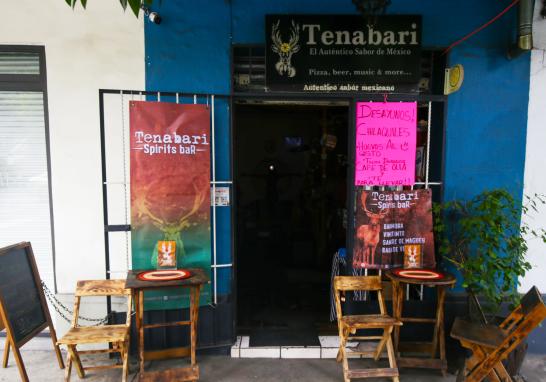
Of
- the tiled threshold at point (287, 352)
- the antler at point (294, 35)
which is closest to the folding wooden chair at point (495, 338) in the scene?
the tiled threshold at point (287, 352)

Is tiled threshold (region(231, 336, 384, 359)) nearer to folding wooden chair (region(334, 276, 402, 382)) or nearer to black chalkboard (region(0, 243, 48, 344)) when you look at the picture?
folding wooden chair (region(334, 276, 402, 382))

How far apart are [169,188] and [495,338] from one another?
3.13 m

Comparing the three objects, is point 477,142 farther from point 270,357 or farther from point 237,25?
point 270,357

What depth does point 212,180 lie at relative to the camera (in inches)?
155

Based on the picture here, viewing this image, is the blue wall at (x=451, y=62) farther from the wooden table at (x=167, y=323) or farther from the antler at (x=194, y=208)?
the wooden table at (x=167, y=323)

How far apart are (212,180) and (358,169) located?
1511 millimetres

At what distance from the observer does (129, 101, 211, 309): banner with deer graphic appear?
3646 mm

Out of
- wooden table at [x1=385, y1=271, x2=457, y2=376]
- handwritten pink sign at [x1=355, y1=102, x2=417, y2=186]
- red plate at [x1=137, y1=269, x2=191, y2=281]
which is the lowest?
wooden table at [x1=385, y1=271, x2=457, y2=376]

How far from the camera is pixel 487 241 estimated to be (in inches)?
143

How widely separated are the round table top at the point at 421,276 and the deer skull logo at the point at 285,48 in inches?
87.4

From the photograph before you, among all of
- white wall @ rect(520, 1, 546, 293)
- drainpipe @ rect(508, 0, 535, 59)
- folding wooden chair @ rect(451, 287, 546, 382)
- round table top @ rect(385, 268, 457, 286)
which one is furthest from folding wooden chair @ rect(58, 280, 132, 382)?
drainpipe @ rect(508, 0, 535, 59)

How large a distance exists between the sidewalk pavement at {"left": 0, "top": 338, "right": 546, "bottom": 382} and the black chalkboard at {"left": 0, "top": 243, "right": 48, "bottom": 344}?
0.62 m

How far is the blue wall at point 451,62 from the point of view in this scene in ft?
12.7

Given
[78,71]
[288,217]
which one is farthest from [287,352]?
[288,217]
